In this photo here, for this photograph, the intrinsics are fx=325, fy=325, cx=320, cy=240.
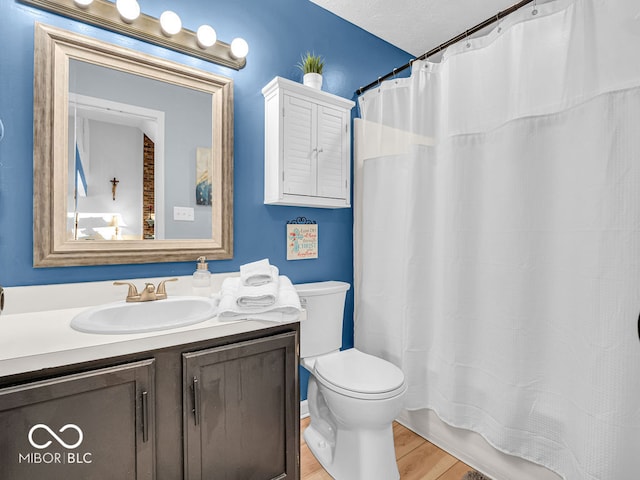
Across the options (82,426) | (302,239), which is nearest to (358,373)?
(302,239)

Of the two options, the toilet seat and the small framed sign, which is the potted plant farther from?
the toilet seat

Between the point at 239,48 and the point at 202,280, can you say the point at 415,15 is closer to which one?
the point at 239,48

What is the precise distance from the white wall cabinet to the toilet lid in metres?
0.87

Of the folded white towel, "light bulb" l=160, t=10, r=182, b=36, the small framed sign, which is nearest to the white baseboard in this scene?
the small framed sign

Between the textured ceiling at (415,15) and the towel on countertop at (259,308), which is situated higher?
the textured ceiling at (415,15)

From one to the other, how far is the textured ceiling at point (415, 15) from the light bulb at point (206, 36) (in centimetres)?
79

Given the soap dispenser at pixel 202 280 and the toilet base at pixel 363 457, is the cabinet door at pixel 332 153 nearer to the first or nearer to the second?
the soap dispenser at pixel 202 280

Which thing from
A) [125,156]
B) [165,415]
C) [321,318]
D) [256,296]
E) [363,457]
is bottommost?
[363,457]

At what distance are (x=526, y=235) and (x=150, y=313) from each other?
160 centimetres

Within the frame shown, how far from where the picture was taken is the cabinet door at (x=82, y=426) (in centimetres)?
83

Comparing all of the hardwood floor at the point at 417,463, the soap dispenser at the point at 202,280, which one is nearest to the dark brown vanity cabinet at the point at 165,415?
the hardwood floor at the point at 417,463

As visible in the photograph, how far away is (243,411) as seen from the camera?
3.86ft

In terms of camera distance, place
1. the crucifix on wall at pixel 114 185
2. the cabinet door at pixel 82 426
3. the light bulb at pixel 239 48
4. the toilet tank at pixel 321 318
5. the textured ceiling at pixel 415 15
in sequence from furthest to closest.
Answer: the textured ceiling at pixel 415 15 < the toilet tank at pixel 321 318 < the light bulb at pixel 239 48 < the crucifix on wall at pixel 114 185 < the cabinet door at pixel 82 426

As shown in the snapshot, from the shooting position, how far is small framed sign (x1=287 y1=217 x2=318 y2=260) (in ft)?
6.42
